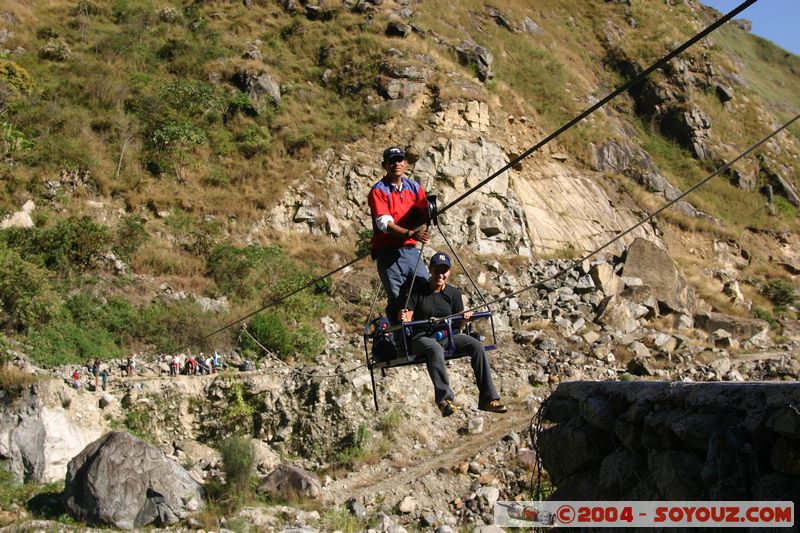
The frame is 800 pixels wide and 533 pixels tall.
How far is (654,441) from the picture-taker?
4211mm

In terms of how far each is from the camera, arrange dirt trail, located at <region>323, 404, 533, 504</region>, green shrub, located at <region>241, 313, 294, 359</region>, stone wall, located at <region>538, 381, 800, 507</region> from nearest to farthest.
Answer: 1. stone wall, located at <region>538, 381, 800, 507</region>
2. dirt trail, located at <region>323, 404, 533, 504</region>
3. green shrub, located at <region>241, 313, 294, 359</region>

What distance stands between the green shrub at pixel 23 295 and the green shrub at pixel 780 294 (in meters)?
22.4

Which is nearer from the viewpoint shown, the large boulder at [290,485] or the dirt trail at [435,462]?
the large boulder at [290,485]

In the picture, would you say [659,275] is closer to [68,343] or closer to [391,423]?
[391,423]

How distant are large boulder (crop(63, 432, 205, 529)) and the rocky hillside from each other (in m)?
0.66

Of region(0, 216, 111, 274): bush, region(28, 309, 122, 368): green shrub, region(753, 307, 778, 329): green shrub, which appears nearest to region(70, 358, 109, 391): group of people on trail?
region(28, 309, 122, 368): green shrub

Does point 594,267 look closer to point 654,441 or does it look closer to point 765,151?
point 654,441

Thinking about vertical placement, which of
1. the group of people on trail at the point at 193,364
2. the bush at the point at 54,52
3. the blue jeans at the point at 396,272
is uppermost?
the blue jeans at the point at 396,272

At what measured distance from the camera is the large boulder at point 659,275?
70.9ft

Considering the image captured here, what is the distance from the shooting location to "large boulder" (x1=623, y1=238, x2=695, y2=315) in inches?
Answer: 851

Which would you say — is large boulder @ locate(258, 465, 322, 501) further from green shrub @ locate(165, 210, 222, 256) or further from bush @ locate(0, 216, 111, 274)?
green shrub @ locate(165, 210, 222, 256)

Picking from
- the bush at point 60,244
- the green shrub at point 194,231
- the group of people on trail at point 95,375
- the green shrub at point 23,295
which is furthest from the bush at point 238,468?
the green shrub at point 194,231

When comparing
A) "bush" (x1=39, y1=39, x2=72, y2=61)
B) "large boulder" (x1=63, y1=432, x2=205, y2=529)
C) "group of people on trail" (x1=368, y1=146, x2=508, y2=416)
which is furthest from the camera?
"bush" (x1=39, y1=39, x2=72, y2=61)

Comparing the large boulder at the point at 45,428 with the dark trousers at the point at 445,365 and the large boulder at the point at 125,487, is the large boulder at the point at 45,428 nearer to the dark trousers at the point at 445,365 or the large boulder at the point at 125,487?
the large boulder at the point at 125,487
